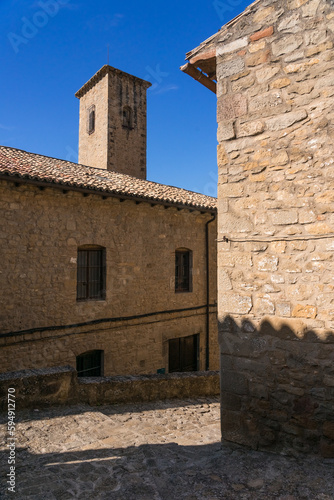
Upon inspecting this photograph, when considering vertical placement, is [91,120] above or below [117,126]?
above

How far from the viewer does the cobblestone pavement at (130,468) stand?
8.53 ft

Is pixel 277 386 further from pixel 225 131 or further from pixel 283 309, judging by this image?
pixel 225 131

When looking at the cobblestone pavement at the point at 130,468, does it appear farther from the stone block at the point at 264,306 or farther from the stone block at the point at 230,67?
the stone block at the point at 230,67

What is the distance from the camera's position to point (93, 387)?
5.71 meters

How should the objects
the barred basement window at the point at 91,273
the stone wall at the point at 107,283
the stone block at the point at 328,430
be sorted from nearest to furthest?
the stone block at the point at 328,430 < the stone wall at the point at 107,283 < the barred basement window at the point at 91,273

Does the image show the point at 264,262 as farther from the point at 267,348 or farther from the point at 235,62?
the point at 235,62

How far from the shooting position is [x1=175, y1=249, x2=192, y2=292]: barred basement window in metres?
11.2

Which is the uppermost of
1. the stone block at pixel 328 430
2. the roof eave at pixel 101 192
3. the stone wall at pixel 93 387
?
the roof eave at pixel 101 192

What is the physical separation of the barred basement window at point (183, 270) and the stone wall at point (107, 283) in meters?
0.23

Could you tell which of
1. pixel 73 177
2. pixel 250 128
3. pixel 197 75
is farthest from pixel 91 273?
pixel 250 128

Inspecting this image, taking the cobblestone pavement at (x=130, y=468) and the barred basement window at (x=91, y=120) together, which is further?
the barred basement window at (x=91, y=120)

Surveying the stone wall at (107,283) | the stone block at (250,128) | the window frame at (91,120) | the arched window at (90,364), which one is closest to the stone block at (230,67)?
the stone block at (250,128)

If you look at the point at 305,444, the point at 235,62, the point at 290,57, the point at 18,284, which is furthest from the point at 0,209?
the point at 305,444

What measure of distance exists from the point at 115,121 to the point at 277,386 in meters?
16.1
